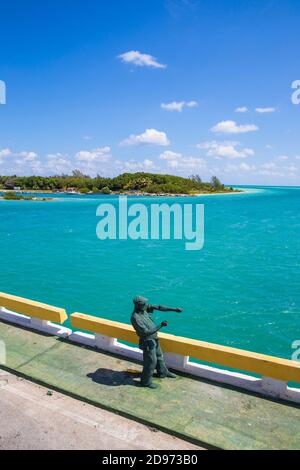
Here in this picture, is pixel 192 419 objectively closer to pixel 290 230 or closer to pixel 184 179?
pixel 290 230

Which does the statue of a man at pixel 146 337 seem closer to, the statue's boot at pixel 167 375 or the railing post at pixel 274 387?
the statue's boot at pixel 167 375

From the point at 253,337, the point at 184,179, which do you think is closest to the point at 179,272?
the point at 253,337

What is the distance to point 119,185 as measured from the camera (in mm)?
160500

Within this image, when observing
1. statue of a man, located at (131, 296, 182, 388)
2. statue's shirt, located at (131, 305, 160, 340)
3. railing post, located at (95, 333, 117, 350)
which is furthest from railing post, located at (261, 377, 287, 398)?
railing post, located at (95, 333, 117, 350)

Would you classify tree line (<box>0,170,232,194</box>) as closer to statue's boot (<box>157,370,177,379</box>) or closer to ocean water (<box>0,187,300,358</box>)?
ocean water (<box>0,187,300,358</box>)

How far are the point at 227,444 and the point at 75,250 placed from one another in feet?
101

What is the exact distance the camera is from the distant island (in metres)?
153

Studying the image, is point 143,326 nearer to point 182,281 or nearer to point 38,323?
point 38,323

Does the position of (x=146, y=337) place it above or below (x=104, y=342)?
above

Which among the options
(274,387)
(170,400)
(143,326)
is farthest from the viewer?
(143,326)

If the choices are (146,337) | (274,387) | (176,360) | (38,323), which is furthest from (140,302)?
(38,323)

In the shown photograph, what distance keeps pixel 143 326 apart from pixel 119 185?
15610cm

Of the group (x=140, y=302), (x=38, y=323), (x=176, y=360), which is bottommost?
(x=176, y=360)

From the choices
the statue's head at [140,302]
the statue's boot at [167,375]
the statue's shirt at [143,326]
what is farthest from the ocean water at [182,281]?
the statue's head at [140,302]
